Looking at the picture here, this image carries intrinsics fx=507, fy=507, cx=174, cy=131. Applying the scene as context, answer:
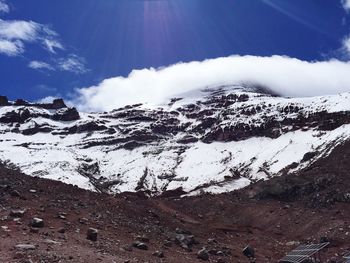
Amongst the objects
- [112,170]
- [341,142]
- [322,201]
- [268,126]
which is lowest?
[322,201]

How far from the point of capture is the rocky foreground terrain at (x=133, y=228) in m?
22.4

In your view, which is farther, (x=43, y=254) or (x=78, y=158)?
(x=78, y=158)

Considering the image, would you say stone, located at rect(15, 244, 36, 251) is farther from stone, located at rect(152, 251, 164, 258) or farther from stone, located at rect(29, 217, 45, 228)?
stone, located at rect(152, 251, 164, 258)

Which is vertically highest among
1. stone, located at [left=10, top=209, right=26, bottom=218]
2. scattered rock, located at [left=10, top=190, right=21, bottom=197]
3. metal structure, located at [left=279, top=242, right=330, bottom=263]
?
scattered rock, located at [left=10, top=190, right=21, bottom=197]

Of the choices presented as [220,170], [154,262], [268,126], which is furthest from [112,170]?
[154,262]

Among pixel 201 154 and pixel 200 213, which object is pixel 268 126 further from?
pixel 200 213

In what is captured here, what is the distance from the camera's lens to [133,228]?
30516 millimetres

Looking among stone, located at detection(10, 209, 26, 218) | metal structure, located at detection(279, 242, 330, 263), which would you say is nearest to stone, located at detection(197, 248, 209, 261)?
metal structure, located at detection(279, 242, 330, 263)

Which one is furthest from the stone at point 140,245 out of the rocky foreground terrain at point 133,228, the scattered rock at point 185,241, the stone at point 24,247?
the stone at point 24,247

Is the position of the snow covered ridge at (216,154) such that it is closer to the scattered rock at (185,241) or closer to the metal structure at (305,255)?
the metal structure at (305,255)

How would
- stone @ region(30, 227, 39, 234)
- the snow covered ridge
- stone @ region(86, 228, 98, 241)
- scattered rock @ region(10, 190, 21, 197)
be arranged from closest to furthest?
1. stone @ region(30, 227, 39, 234)
2. stone @ region(86, 228, 98, 241)
3. scattered rock @ region(10, 190, 21, 197)
4. the snow covered ridge

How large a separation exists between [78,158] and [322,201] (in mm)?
129519

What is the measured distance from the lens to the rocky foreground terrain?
22.4 m

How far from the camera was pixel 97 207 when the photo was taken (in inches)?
1294
